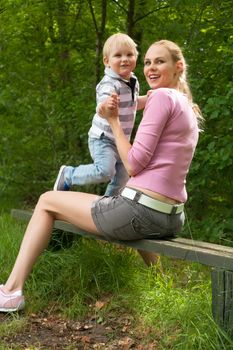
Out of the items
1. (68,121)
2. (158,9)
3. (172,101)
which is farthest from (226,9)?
(172,101)

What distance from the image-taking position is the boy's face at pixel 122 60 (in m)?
3.88

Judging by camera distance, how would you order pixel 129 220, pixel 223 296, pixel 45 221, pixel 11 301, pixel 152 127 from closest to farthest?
pixel 223 296, pixel 152 127, pixel 129 220, pixel 11 301, pixel 45 221

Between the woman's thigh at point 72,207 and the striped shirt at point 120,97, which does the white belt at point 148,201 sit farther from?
the striped shirt at point 120,97

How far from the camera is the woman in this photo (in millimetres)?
3264

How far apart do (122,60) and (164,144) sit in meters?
0.85

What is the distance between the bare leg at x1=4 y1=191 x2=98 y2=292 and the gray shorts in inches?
3.9

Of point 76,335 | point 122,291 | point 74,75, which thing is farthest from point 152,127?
point 74,75

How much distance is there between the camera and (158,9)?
662 centimetres

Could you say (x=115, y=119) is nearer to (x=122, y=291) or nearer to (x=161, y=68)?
(x=161, y=68)

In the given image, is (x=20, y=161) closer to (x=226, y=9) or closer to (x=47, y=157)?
(x=47, y=157)

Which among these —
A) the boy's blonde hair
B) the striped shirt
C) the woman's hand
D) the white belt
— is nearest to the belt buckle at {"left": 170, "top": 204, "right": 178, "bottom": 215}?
the white belt

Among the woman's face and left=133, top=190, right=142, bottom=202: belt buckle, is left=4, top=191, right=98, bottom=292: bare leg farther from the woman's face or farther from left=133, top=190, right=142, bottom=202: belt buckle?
the woman's face

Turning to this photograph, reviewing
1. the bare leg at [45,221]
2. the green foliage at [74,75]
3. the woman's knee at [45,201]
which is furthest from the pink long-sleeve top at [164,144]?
the green foliage at [74,75]

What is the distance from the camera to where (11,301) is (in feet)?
11.8
